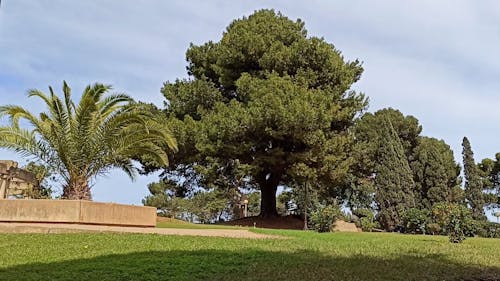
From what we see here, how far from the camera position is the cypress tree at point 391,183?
31.8 metres

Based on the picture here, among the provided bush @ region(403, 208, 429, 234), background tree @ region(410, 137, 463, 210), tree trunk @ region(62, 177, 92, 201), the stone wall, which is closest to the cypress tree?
background tree @ region(410, 137, 463, 210)

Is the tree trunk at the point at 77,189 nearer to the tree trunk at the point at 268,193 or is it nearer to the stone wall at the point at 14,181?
the stone wall at the point at 14,181

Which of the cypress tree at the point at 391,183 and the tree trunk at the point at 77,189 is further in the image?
the cypress tree at the point at 391,183

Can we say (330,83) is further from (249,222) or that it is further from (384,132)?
(384,132)

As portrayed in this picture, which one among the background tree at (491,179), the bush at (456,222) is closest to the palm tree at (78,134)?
the bush at (456,222)

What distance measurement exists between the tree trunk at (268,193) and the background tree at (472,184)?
17.4m

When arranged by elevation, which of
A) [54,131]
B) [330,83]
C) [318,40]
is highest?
[318,40]

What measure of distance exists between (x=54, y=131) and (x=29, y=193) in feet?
14.0

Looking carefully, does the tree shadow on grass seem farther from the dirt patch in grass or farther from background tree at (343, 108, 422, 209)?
background tree at (343, 108, 422, 209)

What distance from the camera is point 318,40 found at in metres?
21.5

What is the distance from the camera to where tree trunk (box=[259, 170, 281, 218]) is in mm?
22969

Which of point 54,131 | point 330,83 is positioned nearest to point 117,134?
point 54,131

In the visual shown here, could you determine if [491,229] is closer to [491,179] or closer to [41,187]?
[491,179]

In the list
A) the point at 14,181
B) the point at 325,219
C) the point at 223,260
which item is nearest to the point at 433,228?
the point at 325,219
